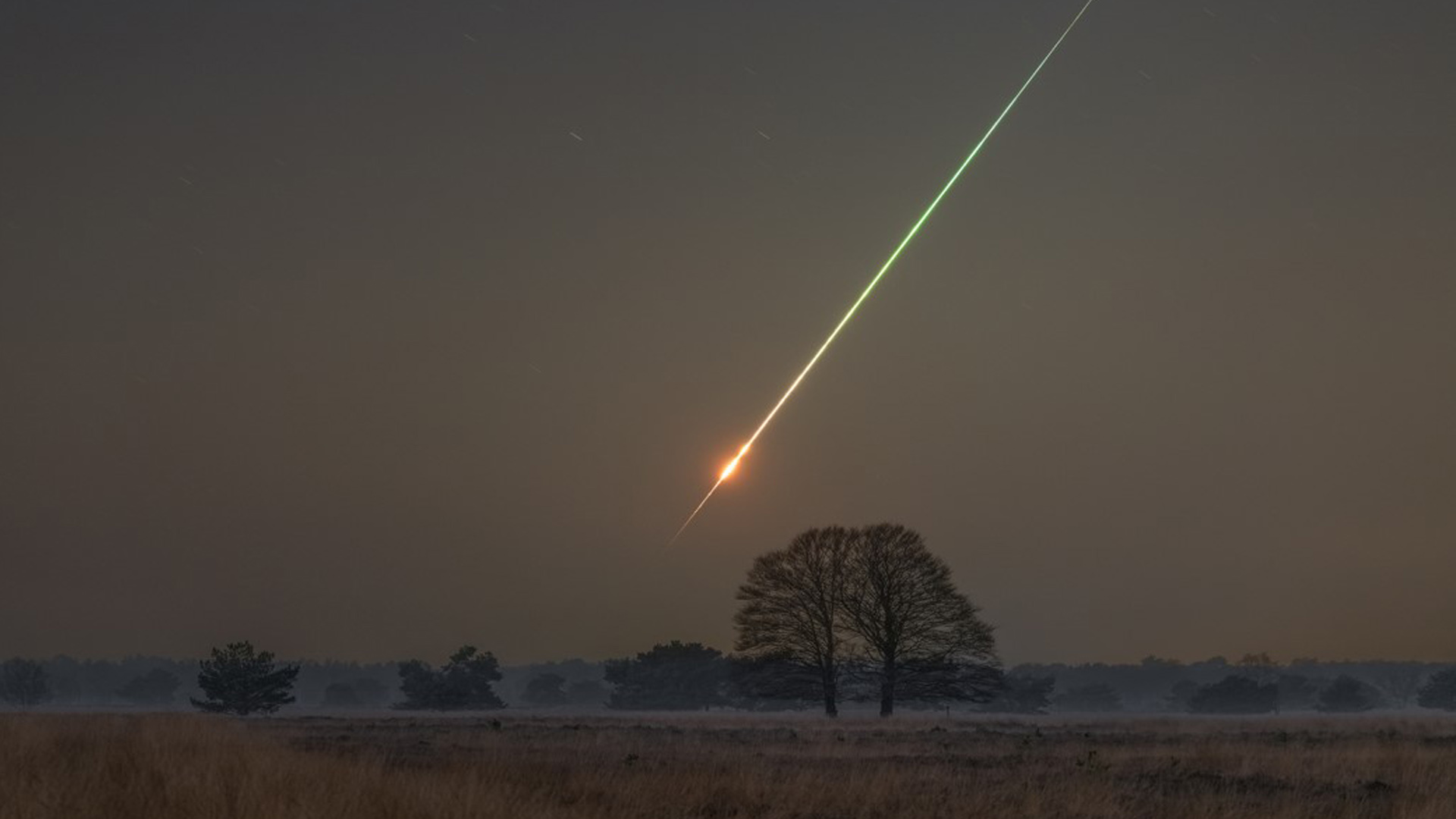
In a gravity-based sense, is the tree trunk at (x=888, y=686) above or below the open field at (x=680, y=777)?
above

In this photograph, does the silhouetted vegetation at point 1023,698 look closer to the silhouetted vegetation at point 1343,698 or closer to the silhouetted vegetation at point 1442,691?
the silhouetted vegetation at point 1343,698

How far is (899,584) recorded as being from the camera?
68312 mm

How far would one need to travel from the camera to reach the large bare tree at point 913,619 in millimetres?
68250

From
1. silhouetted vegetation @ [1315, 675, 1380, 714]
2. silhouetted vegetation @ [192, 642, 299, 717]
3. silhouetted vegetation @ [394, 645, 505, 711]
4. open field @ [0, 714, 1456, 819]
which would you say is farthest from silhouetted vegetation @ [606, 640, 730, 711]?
open field @ [0, 714, 1456, 819]

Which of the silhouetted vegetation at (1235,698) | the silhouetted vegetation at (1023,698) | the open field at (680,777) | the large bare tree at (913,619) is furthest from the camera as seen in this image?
the silhouetted vegetation at (1235,698)

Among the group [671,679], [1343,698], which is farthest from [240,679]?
[1343,698]

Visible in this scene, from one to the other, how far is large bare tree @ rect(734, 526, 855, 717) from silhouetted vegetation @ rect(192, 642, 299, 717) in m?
30.5

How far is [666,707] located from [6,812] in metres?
118

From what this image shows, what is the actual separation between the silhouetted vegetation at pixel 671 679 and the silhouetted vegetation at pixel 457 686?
18.2 metres

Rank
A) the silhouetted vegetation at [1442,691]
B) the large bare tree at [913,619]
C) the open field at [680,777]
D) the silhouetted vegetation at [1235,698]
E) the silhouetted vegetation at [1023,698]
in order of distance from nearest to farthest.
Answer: the open field at [680,777], the large bare tree at [913,619], the silhouetted vegetation at [1023,698], the silhouetted vegetation at [1235,698], the silhouetted vegetation at [1442,691]

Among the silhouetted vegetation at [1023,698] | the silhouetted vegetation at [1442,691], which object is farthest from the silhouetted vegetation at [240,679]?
the silhouetted vegetation at [1442,691]

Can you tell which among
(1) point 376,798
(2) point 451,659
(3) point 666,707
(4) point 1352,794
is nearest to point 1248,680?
(3) point 666,707

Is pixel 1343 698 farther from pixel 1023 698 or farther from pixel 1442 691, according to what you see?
pixel 1023 698

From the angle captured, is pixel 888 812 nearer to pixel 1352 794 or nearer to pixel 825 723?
pixel 1352 794
